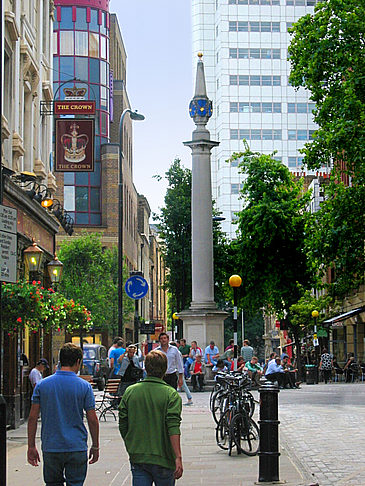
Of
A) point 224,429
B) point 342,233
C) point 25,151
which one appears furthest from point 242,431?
point 342,233

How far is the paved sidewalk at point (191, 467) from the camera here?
1159 centimetres

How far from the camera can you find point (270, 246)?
5106 centimetres

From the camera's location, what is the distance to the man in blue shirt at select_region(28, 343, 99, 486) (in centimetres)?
744

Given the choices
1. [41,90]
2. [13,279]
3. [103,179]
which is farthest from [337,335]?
[13,279]

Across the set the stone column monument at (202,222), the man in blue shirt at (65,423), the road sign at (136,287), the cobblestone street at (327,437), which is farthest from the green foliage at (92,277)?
the man in blue shirt at (65,423)

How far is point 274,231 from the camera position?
5038cm

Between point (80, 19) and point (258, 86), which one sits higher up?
point (258, 86)

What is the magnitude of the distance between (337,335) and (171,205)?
14073mm

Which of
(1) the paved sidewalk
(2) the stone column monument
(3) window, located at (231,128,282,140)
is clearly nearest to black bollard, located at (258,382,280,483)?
(1) the paved sidewalk

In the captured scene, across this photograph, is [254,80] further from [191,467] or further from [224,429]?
[191,467]

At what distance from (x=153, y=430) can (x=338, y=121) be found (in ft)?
80.6

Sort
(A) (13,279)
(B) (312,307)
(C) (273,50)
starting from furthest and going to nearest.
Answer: (C) (273,50)
(B) (312,307)
(A) (13,279)

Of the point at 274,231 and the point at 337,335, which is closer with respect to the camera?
the point at 274,231

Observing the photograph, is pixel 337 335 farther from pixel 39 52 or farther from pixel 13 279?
pixel 13 279
